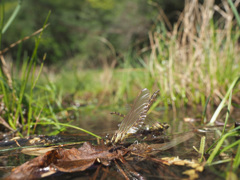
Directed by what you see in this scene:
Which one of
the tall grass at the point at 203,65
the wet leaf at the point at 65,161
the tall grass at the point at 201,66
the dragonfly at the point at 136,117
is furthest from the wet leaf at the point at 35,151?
the tall grass at the point at 203,65

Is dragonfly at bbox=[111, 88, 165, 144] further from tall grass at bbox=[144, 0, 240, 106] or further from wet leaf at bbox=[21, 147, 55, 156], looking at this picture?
tall grass at bbox=[144, 0, 240, 106]

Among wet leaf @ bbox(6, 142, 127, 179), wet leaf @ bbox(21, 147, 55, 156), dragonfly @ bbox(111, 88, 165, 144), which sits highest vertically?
dragonfly @ bbox(111, 88, 165, 144)

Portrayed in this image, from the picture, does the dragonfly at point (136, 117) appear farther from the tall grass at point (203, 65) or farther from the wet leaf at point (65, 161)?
the tall grass at point (203, 65)

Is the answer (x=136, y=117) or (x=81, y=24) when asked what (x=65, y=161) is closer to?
(x=136, y=117)

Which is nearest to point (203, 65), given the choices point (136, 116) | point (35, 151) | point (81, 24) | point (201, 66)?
point (201, 66)

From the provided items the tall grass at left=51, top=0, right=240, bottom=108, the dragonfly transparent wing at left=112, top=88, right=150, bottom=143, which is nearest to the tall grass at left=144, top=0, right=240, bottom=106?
the tall grass at left=51, top=0, right=240, bottom=108

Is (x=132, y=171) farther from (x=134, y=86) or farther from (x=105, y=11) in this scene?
(x=105, y=11)

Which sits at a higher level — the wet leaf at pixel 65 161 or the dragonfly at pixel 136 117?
the dragonfly at pixel 136 117

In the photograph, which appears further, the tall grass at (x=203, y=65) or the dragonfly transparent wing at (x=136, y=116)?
the tall grass at (x=203, y=65)
